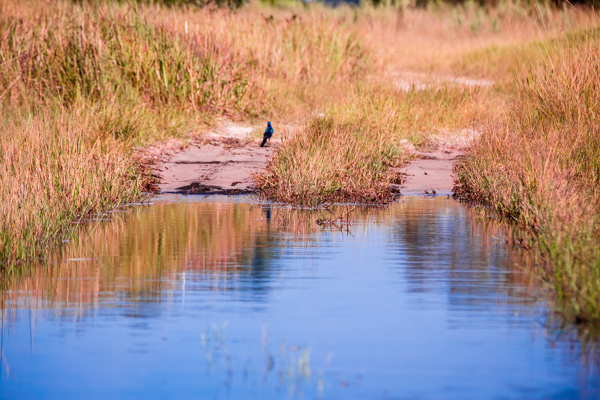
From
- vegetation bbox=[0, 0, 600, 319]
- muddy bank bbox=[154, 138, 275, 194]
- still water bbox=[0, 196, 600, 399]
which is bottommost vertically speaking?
still water bbox=[0, 196, 600, 399]

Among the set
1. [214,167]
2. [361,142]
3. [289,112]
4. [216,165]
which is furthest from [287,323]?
[289,112]

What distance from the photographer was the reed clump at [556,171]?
20.9 ft

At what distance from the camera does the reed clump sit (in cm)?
636

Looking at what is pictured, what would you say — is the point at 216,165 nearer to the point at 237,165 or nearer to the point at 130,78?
the point at 237,165

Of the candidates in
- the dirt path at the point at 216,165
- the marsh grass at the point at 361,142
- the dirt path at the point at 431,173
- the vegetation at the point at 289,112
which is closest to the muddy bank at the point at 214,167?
the dirt path at the point at 216,165

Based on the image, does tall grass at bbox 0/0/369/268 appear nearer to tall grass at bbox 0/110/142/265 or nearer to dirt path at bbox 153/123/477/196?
tall grass at bbox 0/110/142/265

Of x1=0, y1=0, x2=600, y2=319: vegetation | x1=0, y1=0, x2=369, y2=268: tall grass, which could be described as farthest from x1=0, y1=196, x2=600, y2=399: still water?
x1=0, y1=0, x2=369, y2=268: tall grass

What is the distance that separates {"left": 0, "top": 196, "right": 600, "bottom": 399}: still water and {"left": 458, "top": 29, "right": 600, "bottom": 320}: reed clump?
29 cm

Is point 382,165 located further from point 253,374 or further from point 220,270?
point 253,374

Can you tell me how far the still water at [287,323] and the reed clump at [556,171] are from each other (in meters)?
0.29

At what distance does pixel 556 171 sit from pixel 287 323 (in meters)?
4.74

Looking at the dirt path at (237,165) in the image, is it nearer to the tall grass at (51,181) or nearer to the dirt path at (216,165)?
the dirt path at (216,165)

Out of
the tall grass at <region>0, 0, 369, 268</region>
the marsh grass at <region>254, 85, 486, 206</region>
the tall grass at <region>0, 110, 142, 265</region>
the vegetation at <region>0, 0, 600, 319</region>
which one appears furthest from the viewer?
the tall grass at <region>0, 0, 369, 268</region>

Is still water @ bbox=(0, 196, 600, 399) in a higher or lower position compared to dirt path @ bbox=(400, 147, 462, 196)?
lower
